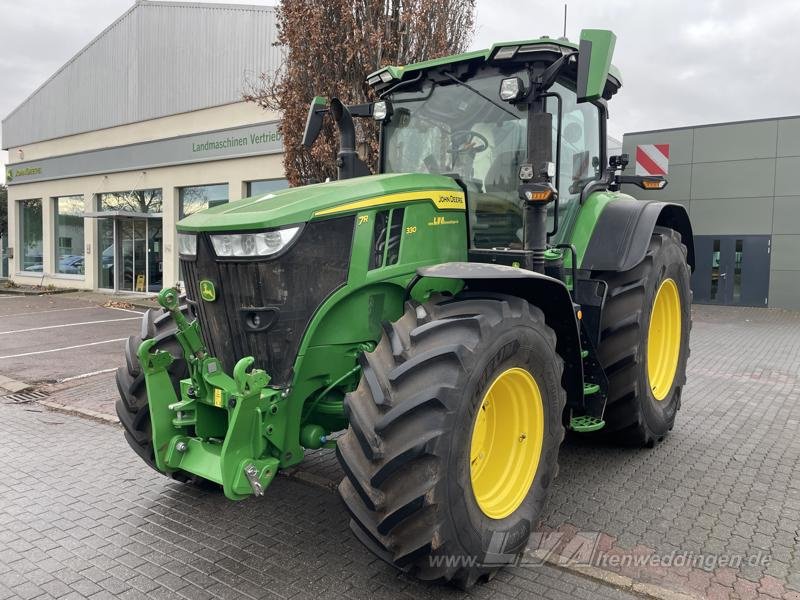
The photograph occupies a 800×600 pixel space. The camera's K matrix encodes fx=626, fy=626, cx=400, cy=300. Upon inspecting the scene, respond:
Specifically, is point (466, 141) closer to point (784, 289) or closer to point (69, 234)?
point (784, 289)

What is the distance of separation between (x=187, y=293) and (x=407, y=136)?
6.15 feet

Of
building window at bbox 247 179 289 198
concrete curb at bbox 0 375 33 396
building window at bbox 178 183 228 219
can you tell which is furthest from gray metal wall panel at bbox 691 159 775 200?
concrete curb at bbox 0 375 33 396

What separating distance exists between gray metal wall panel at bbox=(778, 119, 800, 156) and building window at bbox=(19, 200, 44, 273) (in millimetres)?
24072

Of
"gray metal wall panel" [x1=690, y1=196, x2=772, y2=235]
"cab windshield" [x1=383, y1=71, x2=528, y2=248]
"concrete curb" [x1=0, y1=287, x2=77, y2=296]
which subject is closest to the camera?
"cab windshield" [x1=383, y1=71, x2=528, y2=248]

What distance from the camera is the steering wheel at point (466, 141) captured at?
400cm

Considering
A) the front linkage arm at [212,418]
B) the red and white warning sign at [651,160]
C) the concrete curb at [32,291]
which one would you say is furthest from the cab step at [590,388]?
the concrete curb at [32,291]

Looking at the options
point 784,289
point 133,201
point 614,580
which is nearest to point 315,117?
point 614,580

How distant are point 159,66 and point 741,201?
1613 centimetres

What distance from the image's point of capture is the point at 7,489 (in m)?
4.25

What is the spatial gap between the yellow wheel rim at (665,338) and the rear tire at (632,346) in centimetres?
34

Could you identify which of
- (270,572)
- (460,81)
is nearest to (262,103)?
(460,81)

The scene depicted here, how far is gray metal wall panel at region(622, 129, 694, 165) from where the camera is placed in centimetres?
1650

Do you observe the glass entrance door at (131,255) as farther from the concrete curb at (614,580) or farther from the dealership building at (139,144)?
the concrete curb at (614,580)

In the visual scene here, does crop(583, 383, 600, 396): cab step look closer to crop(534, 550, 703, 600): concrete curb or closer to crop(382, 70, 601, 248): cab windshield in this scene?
crop(382, 70, 601, 248): cab windshield
